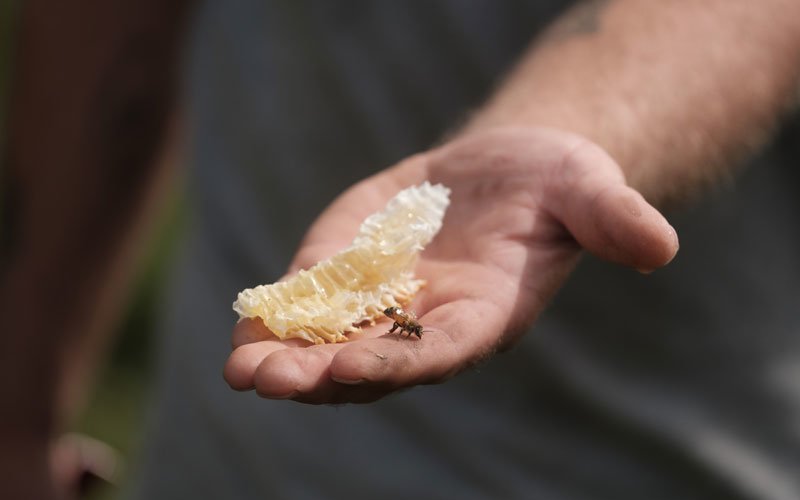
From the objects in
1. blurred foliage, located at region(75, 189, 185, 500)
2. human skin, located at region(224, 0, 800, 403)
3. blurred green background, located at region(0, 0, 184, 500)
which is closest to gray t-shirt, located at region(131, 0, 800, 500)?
human skin, located at region(224, 0, 800, 403)

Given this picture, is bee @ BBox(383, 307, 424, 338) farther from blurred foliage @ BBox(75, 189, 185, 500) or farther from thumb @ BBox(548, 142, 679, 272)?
blurred foliage @ BBox(75, 189, 185, 500)

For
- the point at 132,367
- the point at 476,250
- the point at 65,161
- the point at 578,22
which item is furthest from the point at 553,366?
the point at 132,367

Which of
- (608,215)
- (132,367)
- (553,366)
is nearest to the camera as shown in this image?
(608,215)

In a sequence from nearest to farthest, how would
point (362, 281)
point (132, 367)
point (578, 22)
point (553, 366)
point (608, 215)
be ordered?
1. point (608, 215)
2. point (362, 281)
3. point (578, 22)
4. point (553, 366)
5. point (132, 367)

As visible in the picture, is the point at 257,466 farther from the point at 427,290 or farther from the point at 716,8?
the point at 716,8

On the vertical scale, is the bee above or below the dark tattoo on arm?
below

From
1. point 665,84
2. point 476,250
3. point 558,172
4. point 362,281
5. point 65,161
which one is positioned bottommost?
point 362,281

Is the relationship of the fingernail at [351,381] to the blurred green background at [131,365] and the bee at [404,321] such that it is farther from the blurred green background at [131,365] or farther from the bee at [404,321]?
the blurred green background at [131,365]

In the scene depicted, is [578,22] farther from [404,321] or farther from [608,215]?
[404,321]
